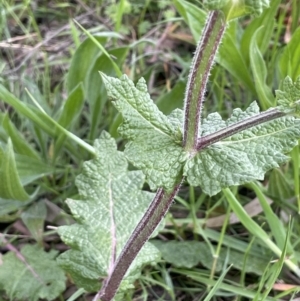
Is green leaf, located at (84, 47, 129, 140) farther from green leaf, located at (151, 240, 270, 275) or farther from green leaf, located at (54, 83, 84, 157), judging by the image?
green leaf, located at (151, 240, 270, 275)

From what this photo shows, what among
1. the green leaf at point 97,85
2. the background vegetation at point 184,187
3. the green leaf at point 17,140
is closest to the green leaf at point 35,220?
the background vegetation at point 184,187

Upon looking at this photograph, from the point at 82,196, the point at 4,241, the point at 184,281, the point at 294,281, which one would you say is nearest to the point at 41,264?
the point at 4,241

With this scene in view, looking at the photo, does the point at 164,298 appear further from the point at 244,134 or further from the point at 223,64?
the point at 223,64

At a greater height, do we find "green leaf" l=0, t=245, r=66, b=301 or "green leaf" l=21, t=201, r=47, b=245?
"green leaf" l=21, t=201, r=47, b=245

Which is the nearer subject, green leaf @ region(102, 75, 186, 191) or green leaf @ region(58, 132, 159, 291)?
green leaf @ region(102, 75, 186, 191)

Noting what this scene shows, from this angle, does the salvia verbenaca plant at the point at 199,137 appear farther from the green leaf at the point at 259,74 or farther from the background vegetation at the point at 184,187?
the green leaf at the point at 259,74

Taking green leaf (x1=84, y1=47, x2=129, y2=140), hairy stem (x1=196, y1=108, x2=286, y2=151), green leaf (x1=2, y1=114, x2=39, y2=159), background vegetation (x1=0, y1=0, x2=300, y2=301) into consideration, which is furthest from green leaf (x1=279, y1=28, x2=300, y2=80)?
green leaf (x1=2, y1=114, x2=39, y2=159)
